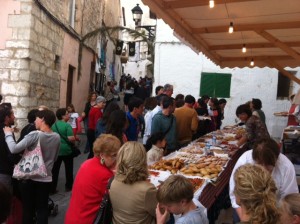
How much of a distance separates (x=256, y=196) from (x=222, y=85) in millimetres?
11959

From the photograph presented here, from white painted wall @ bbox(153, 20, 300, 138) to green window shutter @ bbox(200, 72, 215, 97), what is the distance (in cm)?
17

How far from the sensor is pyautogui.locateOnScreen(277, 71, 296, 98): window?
13.5 m

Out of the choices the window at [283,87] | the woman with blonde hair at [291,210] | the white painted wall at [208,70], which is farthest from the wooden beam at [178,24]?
the window at [283,87]

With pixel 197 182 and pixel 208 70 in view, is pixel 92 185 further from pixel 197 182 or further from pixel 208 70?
pixel 208 70

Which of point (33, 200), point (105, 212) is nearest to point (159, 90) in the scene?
point (33, 200)

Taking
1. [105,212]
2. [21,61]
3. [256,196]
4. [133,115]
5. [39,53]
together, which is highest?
[39,53]

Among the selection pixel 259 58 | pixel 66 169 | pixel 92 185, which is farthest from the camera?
pixel 259 58

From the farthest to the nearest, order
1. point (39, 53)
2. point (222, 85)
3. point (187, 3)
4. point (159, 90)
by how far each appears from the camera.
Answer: point (222, 85) → point (39, 53) → point (159, 90) → point (187, 3)

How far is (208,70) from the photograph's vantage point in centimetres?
1409

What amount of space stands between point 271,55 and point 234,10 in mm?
3695

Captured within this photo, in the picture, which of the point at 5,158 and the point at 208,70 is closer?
the point at 5,158

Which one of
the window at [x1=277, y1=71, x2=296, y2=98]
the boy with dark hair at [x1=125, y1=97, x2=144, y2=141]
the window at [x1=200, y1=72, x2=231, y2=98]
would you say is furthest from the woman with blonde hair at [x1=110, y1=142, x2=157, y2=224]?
the window at [x1=277, y1=71, x2=296, y2=98]

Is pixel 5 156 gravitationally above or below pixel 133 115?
below

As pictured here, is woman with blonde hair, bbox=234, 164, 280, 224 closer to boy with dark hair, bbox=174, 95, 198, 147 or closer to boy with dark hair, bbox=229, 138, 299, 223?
boy with dark hair, bbox=229, 138, 299, 223
